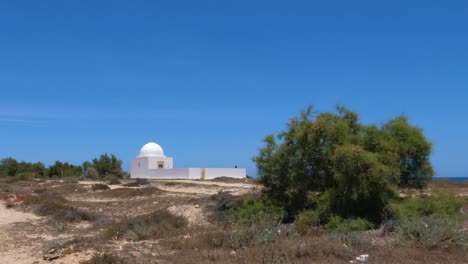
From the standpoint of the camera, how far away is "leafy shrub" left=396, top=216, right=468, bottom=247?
10.4 meters

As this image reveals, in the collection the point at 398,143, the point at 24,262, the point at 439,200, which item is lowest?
the point at 24,262

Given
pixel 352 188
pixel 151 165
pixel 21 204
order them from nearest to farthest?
pixel 352 188 → pixel 21 204 → pixel 151 165

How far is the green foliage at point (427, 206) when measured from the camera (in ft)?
45.3

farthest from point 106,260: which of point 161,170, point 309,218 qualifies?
point 161,170

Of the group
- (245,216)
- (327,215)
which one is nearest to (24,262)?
(245,216)

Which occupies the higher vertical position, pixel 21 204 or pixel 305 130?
pixel 305 130

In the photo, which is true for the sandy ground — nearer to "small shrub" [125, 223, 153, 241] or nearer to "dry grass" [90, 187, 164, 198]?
"small shrub" [125, 223, 153, 241]

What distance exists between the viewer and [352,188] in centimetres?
1421

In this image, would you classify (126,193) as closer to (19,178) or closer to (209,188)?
(209,188)

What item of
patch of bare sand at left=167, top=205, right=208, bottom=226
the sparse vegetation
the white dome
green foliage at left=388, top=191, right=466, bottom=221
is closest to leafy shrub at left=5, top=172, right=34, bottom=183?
the white dome

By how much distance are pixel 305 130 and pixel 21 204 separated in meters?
18.7

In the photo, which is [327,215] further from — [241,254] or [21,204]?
[21,204]

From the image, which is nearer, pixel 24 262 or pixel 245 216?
pixel 24 262

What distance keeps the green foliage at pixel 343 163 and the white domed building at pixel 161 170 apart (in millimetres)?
42820
